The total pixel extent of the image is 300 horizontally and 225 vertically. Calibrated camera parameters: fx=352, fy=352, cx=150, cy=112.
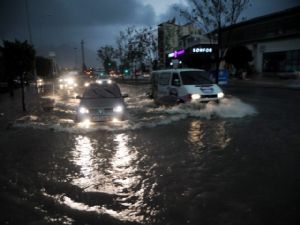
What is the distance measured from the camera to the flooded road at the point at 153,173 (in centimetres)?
492

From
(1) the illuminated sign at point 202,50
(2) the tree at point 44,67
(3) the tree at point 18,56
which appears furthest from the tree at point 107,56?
(3) the tree at point 18,56

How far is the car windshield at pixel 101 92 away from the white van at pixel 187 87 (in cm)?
307

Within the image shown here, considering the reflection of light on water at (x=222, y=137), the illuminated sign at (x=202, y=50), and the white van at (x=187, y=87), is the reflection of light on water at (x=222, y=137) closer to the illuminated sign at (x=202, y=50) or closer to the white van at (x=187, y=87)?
the white van at (x=187, y=87)

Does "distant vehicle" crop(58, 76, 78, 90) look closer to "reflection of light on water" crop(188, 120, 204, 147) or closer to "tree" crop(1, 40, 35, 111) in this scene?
"tree" crop(1, 40, 35, 111)

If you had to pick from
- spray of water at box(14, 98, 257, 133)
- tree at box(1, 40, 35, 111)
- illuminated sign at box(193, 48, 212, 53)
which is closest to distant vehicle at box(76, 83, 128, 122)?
spray of water at box(14, 98, 257, 133)

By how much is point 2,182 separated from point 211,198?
12.9ft

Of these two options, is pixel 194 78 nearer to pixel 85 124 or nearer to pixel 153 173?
pixel 85 124

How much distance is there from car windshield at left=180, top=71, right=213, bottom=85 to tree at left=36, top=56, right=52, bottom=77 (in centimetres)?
8111

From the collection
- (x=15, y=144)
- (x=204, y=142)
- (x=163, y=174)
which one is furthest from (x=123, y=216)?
(x=15, y=144)

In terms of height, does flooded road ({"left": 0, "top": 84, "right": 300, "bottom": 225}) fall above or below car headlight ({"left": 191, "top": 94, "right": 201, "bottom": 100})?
below

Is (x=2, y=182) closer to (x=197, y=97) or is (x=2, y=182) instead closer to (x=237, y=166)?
(x=237, y=166)

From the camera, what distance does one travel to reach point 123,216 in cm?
486

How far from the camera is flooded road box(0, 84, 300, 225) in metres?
4.92

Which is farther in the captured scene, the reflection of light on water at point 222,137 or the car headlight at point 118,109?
the car headlight at point 118,109
